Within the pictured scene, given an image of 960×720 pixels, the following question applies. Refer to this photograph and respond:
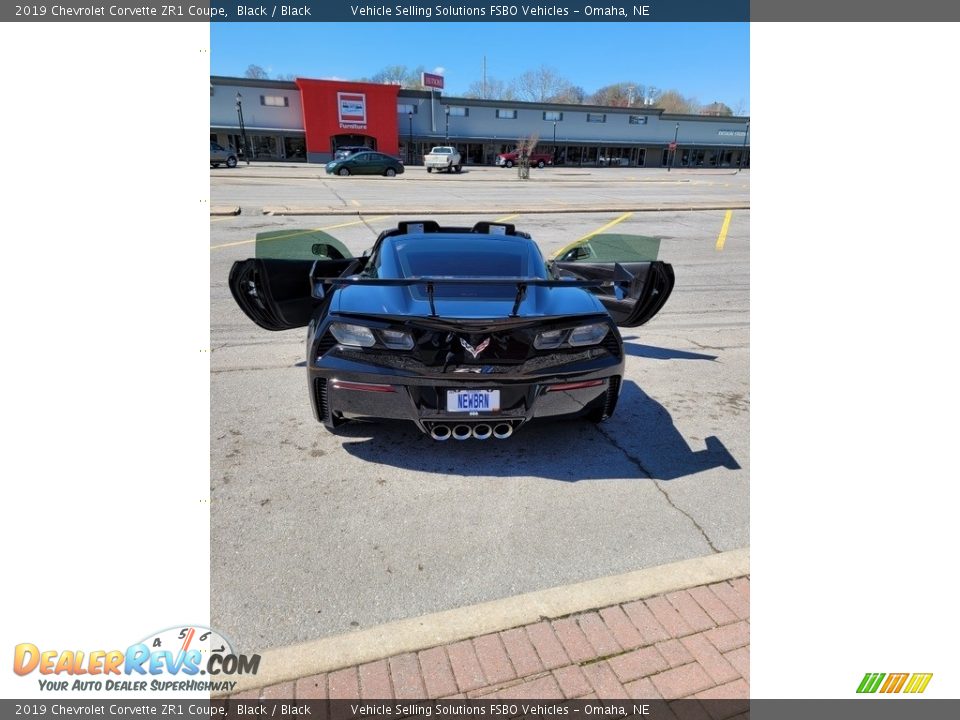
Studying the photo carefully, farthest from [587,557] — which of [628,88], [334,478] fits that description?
[628,88]

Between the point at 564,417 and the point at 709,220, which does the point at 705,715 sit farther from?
the point at 709,220

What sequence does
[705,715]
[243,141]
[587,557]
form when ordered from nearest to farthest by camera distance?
[705,715], [587,557], [243,141]

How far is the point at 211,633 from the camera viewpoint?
2.07 metres

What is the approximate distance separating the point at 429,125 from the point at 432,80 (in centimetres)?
758

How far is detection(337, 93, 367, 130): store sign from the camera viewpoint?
42938 mm

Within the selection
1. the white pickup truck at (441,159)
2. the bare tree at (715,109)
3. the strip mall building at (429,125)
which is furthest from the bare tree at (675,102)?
the white pickup truck at (441,159)

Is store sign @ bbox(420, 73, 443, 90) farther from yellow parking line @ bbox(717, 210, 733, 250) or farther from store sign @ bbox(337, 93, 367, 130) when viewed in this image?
yellow parking line @ bbox(717, 210, 733, 250)

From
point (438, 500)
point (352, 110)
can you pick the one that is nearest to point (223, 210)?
point (438, 500)

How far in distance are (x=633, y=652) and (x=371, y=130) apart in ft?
156

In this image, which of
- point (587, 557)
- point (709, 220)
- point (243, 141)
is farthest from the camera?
point (243, 141)

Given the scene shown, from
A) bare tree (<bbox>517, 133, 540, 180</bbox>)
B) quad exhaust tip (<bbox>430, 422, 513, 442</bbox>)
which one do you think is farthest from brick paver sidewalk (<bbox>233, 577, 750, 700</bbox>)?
bare tree (<bbox>517, 133, 540, 180</bbox>)

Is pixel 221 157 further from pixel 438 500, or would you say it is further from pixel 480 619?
pixel 480 619
